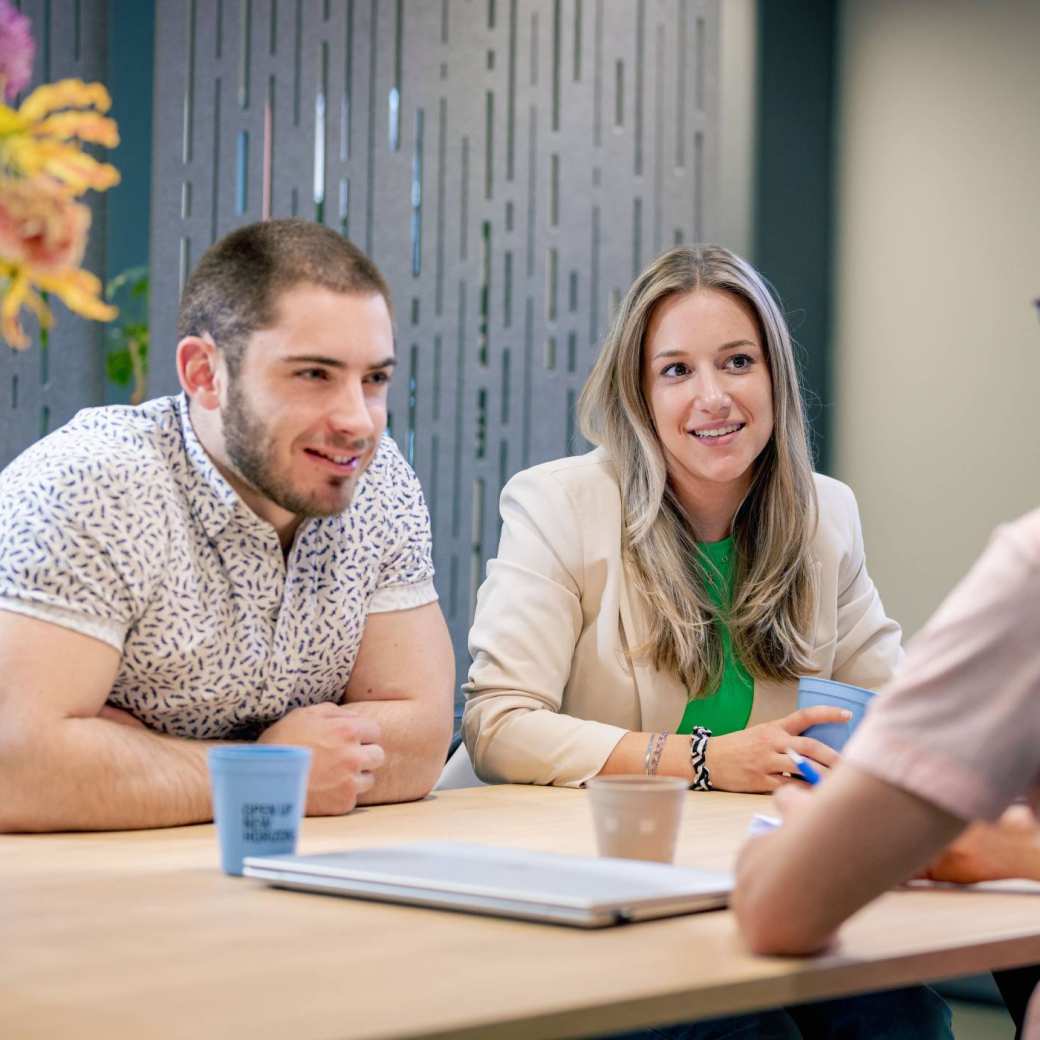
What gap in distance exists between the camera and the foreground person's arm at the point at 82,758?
1720 millimetres

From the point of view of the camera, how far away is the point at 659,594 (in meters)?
2.46

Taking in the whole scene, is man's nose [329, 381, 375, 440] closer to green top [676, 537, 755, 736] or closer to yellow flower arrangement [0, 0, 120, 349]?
green top [676, 537, 755, 736]

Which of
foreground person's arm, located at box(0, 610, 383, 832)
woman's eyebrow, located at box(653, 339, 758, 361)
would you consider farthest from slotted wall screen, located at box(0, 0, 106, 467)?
foreground person's arm, located at box(0, 610, 383, 832)

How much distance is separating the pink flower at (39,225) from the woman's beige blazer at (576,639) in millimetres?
1526

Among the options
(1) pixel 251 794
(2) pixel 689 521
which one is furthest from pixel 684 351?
(1) pixel 251 794

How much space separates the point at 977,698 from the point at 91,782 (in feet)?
3.54

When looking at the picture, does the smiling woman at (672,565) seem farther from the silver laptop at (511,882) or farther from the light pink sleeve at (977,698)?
the light pink sleeve at (977,698)

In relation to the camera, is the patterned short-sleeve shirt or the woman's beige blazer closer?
the patterned short-sleeve shirt

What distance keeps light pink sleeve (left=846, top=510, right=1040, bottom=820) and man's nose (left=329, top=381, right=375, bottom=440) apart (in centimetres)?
115

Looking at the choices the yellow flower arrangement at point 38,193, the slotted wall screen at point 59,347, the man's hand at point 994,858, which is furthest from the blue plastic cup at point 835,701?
the slotted wall screen at point 59,347

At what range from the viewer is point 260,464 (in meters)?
2.03

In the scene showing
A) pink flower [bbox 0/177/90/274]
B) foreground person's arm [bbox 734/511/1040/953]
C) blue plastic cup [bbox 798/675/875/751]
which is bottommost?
blue plastic cup [bbox 798/675/875/751]

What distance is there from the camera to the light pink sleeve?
972 mm

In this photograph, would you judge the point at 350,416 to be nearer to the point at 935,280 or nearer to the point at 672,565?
the point at 672,565
